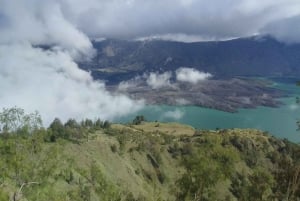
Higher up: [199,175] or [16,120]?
[16,120]

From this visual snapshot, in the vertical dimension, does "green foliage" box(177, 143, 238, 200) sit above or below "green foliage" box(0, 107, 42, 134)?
below

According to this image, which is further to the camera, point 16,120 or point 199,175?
point 199,175

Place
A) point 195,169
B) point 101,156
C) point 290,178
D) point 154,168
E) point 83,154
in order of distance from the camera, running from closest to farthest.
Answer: point 290,178
point 195,169
point 83,154
point 101,156
point 154,168

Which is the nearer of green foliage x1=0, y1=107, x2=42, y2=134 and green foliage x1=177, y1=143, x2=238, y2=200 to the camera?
green foliage x1=0, y1=107, x2=42, y2=134

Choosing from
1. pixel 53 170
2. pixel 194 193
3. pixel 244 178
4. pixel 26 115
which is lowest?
pixel 244 178

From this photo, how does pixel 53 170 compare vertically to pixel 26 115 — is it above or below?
below

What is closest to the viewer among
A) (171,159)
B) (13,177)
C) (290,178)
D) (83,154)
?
(290,178)

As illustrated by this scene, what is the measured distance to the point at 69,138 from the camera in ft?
534

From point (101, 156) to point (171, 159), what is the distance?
1551 inches

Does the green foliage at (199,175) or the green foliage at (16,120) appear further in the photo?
the green foliage at (199,175)

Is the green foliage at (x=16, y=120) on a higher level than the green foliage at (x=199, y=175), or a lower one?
higher

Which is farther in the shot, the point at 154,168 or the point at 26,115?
the point at 154,168

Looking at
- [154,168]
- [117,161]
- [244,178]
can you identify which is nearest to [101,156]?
[117,161]

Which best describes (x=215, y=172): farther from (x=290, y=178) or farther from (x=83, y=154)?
(x=83, y=154)
